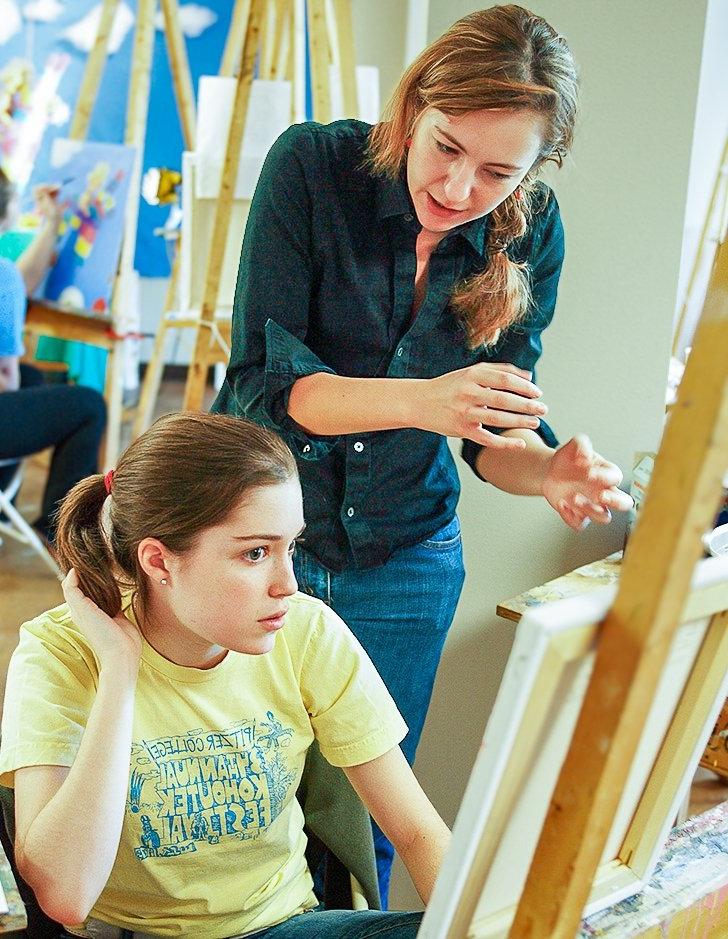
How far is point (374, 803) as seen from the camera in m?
1.28

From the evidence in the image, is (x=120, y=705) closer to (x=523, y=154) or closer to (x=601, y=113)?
(x=523, y=154)

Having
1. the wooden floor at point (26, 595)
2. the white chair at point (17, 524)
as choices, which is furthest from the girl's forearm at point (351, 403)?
the white chair at point (17, 524)

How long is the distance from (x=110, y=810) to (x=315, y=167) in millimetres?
775

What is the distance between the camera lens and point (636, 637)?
0.63 m

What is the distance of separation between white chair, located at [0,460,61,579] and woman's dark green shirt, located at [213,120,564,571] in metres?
2.55

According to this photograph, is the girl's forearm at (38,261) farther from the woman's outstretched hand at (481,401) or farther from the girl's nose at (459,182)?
the woman's outstretched hand at (481,401)

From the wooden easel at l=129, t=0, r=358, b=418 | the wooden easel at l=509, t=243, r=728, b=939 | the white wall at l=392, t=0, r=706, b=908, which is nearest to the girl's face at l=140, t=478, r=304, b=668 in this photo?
the wooden easel at l=509, t=243, r=728, b=939

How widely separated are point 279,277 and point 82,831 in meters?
0.67

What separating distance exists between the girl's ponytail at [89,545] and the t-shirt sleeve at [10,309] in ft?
8.29

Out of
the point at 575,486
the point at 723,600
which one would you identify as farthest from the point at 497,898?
the point at 575,486

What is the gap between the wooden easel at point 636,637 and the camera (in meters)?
0.59

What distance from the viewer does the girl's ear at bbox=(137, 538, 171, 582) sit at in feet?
4.14

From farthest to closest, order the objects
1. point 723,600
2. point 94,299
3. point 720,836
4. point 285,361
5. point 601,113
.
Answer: point 94,299 → point 601,113 → point 285,361 → point 720,836 → point 723,600

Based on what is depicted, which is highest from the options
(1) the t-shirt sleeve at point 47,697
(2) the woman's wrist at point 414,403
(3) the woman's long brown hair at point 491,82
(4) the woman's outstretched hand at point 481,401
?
(3) the woman's long brown hair at point 491,82
